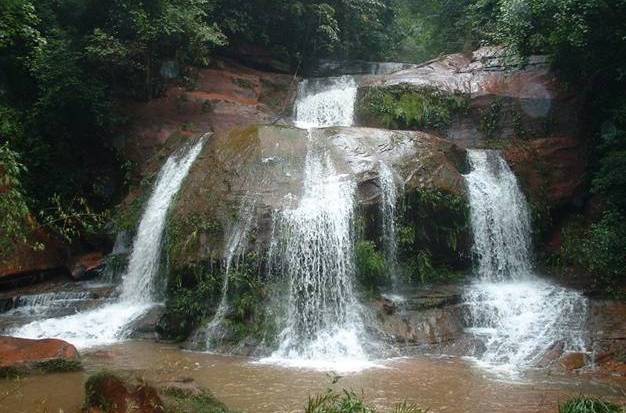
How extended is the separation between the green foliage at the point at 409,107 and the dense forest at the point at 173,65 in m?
2.12

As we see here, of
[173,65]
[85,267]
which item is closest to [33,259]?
[85,267]

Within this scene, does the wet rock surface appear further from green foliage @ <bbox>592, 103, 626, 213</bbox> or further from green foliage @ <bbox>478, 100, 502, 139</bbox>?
green foliage @ <bbox>478, 100, 502, 139</bbox>

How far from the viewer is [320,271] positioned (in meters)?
Answer: 10.8

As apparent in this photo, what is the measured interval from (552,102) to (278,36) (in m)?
10.2

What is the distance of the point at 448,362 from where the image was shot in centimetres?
910

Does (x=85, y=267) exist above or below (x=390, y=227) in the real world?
below

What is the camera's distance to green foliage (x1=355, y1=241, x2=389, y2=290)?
35.4 feet

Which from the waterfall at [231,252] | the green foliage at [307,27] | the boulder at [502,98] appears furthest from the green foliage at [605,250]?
the green foliage at [307,27]

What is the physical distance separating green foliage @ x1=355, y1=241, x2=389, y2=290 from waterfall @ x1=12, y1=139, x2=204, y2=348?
4.34 meters

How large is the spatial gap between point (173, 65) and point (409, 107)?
22.9 ft

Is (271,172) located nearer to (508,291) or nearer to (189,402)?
(508,291)

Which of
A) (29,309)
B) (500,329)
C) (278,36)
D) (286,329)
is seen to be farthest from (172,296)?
(278,36)

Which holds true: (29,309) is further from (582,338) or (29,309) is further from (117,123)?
(582,338)

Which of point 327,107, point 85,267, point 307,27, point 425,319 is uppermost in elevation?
point 307,27
